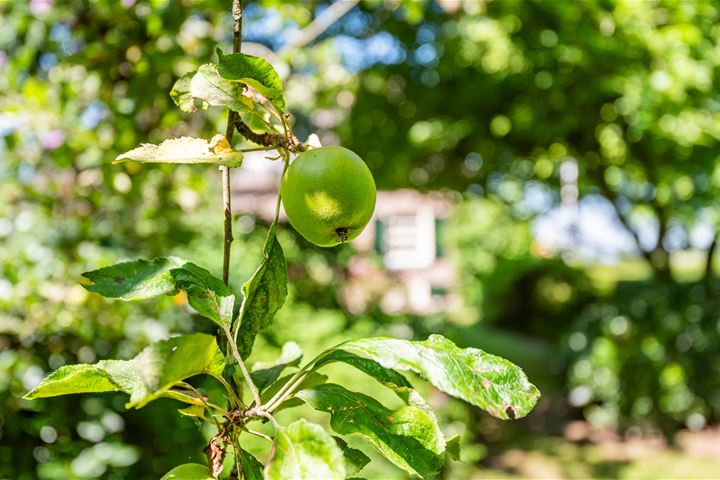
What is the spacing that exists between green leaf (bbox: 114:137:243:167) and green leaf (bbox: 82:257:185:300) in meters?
0.12

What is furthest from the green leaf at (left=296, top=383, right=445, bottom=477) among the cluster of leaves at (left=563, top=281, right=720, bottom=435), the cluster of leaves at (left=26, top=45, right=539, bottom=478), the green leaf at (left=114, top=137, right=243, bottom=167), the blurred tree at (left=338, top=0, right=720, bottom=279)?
the cluster of leaves at (left=563, top=281, right=720, bottom=435)

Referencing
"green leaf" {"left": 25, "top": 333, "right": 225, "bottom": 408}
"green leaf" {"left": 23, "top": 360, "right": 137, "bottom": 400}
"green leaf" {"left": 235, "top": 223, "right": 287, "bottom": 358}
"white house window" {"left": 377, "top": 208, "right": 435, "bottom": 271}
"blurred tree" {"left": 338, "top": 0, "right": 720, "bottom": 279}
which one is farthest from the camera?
"white house window" {"left": 377, "top": 208, "right": 435, "bottom": 271}

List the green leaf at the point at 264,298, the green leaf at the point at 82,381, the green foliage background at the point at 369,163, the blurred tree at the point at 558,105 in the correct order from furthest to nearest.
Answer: the blurred tree at the point at 558,105 < the green foliage background at the point at 369,163 < the green leaf at the point at 264,298 < the green leaf at the point at 82,381

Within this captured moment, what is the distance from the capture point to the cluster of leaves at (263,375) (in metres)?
0.51

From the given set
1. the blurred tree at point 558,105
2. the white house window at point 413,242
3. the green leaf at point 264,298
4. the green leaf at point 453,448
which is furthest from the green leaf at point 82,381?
the white house window at point 413,242

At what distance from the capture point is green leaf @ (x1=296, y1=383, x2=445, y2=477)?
1.98 ft

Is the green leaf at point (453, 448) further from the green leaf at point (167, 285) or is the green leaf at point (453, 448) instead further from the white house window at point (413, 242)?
the white house window at point (413, 242)

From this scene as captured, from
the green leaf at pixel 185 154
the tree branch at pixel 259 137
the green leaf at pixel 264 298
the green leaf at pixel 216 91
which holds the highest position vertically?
the green leaf at pixel 216 91

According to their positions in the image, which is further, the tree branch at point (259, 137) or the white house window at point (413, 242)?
the white house window at point (413, 242)

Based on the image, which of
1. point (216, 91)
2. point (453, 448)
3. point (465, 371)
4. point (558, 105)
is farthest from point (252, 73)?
point (558, 105)

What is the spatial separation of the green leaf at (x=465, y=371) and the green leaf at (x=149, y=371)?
0.14 metres

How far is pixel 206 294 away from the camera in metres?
0.67

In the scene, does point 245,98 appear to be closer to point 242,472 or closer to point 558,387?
point 242,472

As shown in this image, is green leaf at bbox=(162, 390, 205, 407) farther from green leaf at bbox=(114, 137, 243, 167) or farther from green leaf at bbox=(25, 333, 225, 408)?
green leaf at bbox=(114, 137, 243, 167)
